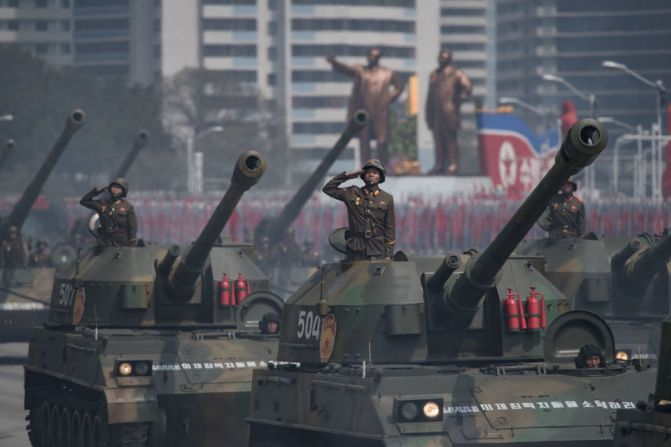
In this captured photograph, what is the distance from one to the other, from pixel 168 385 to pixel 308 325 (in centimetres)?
321

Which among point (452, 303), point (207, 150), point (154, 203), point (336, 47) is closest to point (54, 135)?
point (207, 150)

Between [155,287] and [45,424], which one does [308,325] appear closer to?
[155,287]

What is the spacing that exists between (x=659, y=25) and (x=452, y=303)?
569 feet

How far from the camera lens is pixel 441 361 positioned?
18016 mm

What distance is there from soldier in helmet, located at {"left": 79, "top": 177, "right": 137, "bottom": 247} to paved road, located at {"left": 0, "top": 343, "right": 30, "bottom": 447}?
340 cm

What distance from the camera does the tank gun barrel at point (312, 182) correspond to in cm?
3108

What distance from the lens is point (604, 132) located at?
14375mm

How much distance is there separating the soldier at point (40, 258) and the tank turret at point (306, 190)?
5.26 metres

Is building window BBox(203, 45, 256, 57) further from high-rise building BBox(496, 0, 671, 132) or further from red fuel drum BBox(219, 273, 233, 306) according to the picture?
red fuel drum BBox(219, 273, 233, 306)

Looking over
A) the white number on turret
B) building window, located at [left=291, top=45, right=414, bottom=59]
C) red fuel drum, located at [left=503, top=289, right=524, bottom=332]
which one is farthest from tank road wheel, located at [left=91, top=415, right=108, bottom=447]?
building window, located at [left=291, top=45, right=414, bottom=59]

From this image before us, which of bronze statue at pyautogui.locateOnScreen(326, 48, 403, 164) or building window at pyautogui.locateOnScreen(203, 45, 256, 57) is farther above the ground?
building window at pyautogui.locateOnScreen(203, 45, 256, 57)

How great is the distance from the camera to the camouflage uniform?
25688 millimetres

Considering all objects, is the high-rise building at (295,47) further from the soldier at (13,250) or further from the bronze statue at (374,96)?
the soldier at (13,250)

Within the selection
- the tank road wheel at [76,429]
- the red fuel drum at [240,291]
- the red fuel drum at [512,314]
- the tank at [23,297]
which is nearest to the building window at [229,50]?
the tank at [23,297]
